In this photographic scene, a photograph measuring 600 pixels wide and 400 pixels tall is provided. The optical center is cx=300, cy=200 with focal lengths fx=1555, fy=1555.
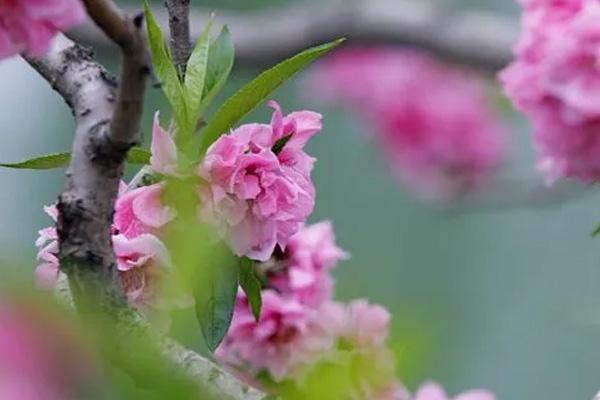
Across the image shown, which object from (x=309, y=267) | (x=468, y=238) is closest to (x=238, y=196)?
(x=309, y=267)

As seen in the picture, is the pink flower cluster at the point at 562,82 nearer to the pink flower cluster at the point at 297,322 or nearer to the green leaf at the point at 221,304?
the pink flower cluster at the point at 297,322

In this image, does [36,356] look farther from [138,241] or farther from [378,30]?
[378,30]

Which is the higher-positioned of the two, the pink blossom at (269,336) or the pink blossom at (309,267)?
the pink blossom at (309,267)

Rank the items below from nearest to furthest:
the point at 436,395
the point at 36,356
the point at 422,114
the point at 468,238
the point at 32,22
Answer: the point at 36,356 → the point at 32,22 → the point at 436,395 → the point at 422,114 → the point at 468,238

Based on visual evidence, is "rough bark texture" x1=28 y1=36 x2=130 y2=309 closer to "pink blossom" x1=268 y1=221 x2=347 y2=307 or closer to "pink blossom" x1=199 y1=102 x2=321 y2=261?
"pink blossom" x1=199 y1=102 x2=321 y2=261

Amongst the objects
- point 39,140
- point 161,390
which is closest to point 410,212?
point 39,140

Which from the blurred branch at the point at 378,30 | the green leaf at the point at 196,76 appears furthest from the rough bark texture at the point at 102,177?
the blurred branch at the point at 378,30

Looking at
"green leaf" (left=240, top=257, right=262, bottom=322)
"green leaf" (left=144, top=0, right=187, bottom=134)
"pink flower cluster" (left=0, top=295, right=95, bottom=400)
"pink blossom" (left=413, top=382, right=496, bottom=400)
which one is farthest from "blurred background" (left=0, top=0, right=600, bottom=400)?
"pink flower cluster" (left=0, top=295, right=95, bottom=400)
